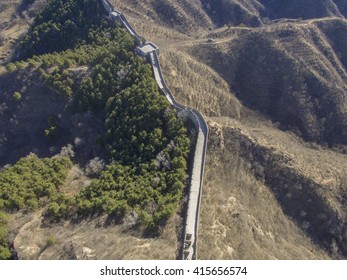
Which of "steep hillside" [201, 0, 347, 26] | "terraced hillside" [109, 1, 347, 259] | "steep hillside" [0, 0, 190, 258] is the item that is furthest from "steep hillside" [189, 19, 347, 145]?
"steep hillside" [201, 0, 347, 26]

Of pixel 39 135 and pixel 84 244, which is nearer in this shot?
pixel 84 244

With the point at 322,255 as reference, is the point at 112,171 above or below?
above

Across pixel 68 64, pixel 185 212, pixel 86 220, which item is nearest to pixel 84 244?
pixel 86 220

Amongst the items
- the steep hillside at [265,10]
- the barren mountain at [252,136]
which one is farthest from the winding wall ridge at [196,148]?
the steep hillside at [265,10]

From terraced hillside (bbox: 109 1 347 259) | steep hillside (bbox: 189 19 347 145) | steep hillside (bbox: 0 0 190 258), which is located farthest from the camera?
steep hillside (bbox: 189 19 347 145)

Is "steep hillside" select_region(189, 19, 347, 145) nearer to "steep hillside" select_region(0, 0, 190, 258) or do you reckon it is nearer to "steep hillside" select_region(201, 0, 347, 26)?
"steep hillside" select_region(0, 0, 190, 258)

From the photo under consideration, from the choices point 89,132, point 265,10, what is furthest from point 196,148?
point 265,10

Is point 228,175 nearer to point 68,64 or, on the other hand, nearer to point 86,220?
point 86,220

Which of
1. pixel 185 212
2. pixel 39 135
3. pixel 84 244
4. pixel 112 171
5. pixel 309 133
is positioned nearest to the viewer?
pixel 84 244

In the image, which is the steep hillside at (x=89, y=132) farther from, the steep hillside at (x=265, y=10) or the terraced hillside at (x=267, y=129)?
the steep hillside at (x=265, y=10)
